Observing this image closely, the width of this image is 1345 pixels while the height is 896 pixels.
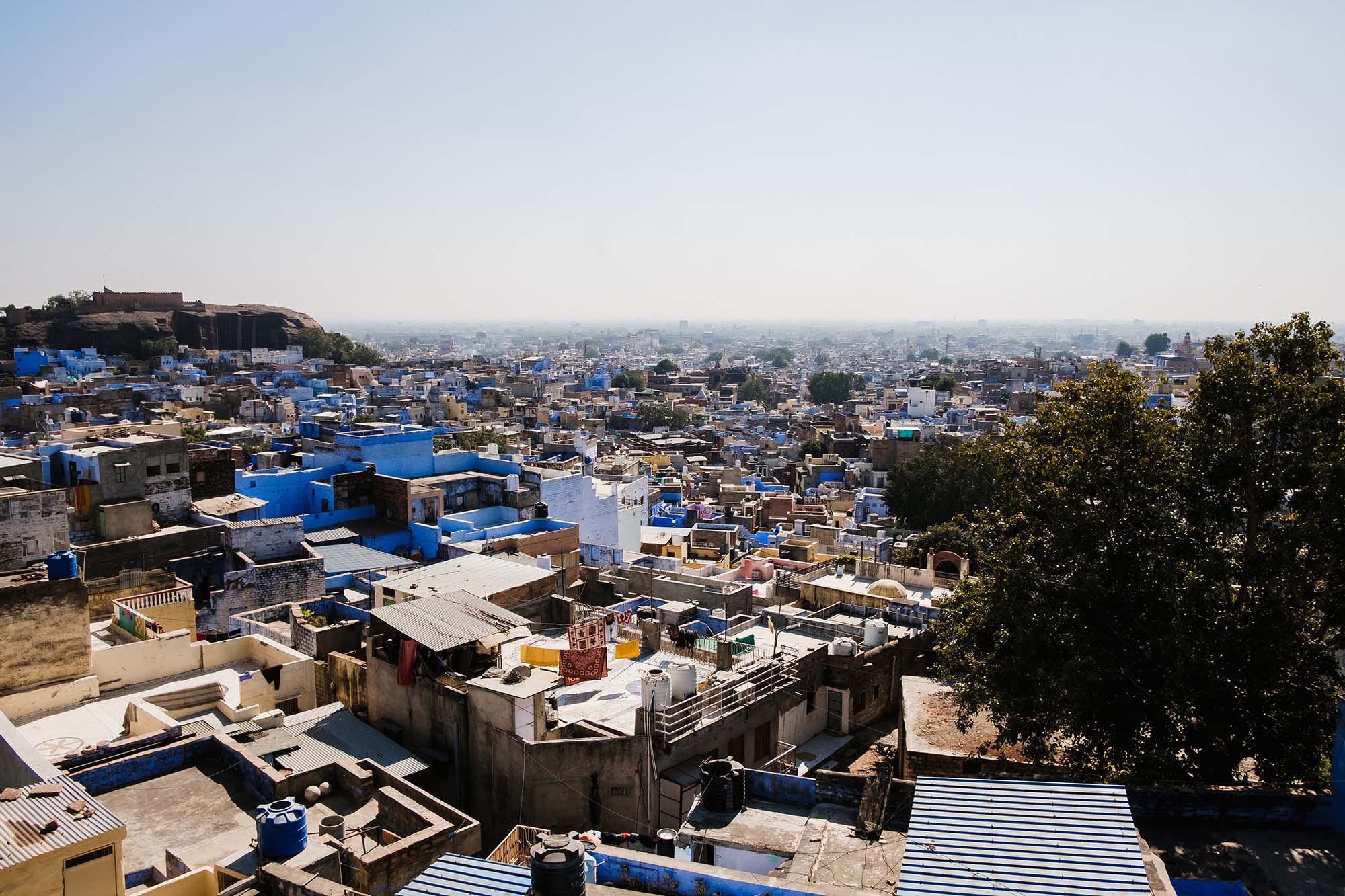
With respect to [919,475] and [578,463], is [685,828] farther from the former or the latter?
[919,475]

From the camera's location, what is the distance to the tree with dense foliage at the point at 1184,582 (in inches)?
391

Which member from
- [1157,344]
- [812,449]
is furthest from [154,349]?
[1157,344]

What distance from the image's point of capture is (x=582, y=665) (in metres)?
13.8

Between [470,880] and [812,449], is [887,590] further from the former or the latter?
[812,449]

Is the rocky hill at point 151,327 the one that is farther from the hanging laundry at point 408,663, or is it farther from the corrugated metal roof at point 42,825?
the corrugated metal roof at point 42,825

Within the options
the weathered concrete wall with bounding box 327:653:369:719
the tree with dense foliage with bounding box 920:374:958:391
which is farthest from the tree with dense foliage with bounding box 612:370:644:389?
the weathered concrete wall with bounding box 327:653:369:719

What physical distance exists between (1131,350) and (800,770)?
207 meters

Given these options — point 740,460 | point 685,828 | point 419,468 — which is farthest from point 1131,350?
point 685,828

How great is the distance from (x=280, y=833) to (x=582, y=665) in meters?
6.06

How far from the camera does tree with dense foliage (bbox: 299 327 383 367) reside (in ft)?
317

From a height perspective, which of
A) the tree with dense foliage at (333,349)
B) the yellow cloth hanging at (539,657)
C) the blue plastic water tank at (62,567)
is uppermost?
the tree with dense foliage at (333,349)

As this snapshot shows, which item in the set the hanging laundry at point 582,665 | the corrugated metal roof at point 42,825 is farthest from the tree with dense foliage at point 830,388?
the corrugated metal roof at point 42,825

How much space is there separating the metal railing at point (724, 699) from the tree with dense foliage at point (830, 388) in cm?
9661

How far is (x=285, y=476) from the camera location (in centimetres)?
2723
